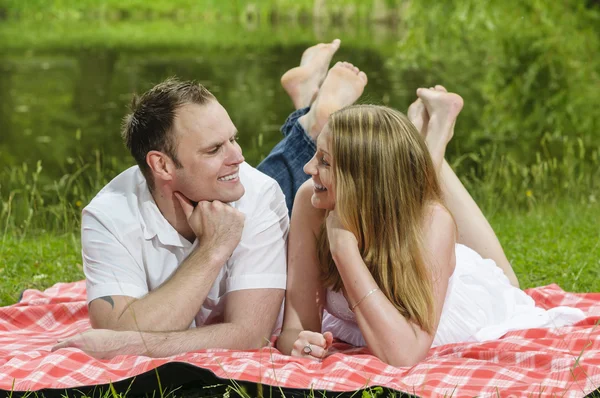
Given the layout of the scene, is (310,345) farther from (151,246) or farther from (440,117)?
(440,117)

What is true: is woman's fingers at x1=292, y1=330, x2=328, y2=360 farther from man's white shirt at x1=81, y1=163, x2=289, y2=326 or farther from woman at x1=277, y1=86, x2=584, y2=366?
man's white shirt at x1=81, y1=163, x2=289, y2=326

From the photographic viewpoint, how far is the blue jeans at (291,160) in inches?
167

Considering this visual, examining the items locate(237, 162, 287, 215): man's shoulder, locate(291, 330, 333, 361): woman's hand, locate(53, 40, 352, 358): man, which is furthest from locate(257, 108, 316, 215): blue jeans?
locate(291, 330, 333, 361): woman's hand

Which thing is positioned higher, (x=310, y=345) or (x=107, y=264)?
(x=107, y=264)

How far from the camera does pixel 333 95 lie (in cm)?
422

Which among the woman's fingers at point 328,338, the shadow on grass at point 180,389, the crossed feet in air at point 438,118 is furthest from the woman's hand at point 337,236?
the crossed feet in air at point 438,118

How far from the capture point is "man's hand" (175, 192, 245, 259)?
3.16 metres

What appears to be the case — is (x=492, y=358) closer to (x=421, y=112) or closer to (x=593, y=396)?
(x=593, y=396)

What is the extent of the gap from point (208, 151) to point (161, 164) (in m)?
0.19

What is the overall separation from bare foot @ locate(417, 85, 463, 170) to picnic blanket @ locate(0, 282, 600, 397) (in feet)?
3.08

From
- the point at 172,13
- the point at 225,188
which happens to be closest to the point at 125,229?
the point at 225,188

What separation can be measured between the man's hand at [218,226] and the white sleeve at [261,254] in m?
0.08

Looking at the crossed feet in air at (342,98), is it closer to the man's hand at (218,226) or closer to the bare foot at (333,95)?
the bare foot at (333,95)

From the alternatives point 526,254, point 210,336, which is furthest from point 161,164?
point 526,254
